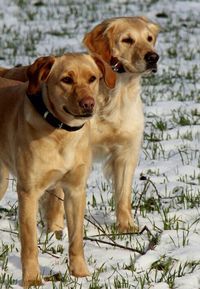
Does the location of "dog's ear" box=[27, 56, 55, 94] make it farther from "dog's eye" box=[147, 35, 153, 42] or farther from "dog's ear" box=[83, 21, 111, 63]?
"dog's eye" box=[147, 35, 153, 42]

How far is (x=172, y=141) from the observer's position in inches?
301

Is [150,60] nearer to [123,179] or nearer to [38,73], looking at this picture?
[123,179]

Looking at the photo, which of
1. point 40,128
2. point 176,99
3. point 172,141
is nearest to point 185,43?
point 176,99

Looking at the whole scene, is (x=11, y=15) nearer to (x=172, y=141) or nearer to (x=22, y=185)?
(x=172, y=141)

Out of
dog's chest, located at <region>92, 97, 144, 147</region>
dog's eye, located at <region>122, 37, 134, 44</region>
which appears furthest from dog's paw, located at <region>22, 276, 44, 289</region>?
dog's eye, located at <region>122, 37, 134, 44</region>

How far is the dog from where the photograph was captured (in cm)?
456

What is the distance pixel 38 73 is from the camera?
459cm

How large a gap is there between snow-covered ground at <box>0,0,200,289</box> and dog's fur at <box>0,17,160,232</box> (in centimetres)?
20

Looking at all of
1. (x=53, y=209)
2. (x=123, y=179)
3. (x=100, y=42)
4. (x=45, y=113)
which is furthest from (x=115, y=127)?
(x=45, y=113)

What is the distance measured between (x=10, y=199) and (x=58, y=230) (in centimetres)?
78

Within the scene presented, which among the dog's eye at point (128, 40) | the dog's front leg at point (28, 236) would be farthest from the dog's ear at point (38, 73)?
the dog's eye at point (128, 40)

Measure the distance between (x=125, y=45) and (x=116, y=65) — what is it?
6.7 inches

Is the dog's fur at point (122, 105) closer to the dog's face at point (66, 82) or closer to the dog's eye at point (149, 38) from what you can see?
the dog's eye at point (149, 38)

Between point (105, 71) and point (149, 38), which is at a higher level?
point (149, 38)
